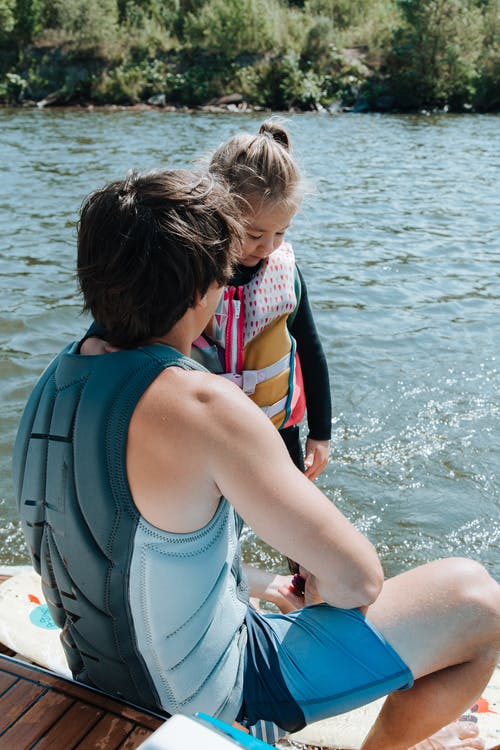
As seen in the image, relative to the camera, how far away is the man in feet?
4.94

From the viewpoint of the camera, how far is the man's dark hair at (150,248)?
153 centimetres

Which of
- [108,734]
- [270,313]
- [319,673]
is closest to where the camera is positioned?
[108,734]

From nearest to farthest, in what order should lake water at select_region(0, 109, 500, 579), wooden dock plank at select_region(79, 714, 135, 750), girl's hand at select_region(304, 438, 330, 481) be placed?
wooden dock plank at select_region(79, 714, 135, 750) < girl's hand at select_region(304, 438, 330, 481) < lake water at select_region(0, 109, 500, 579)

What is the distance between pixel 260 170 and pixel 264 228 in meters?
0.19

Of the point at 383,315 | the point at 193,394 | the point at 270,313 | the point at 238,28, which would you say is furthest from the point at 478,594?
the point at 238,28

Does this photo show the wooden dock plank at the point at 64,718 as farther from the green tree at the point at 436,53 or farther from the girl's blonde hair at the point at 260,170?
the green tree at the point at 436,53

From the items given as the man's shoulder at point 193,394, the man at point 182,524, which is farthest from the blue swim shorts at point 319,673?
the man's shoulder at point 193,394

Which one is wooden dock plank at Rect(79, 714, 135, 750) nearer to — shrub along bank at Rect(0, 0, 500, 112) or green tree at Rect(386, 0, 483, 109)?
shrub along bank at Rect(0, 0, 500, 112)

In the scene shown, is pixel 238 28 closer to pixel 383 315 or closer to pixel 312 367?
pixel 383 315

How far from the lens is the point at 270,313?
2779 millimetres

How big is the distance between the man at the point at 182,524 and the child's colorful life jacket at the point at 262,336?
3.46 feet

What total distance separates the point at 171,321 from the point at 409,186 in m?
11.9

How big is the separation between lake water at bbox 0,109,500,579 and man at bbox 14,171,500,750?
164 cm

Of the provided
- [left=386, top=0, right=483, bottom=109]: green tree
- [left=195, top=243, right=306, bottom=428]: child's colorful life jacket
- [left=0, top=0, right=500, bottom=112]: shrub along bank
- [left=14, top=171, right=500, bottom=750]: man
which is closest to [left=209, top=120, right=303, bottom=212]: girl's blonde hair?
[left=195, top=243, right=306, bottom=428]: child's colorful life jacket
